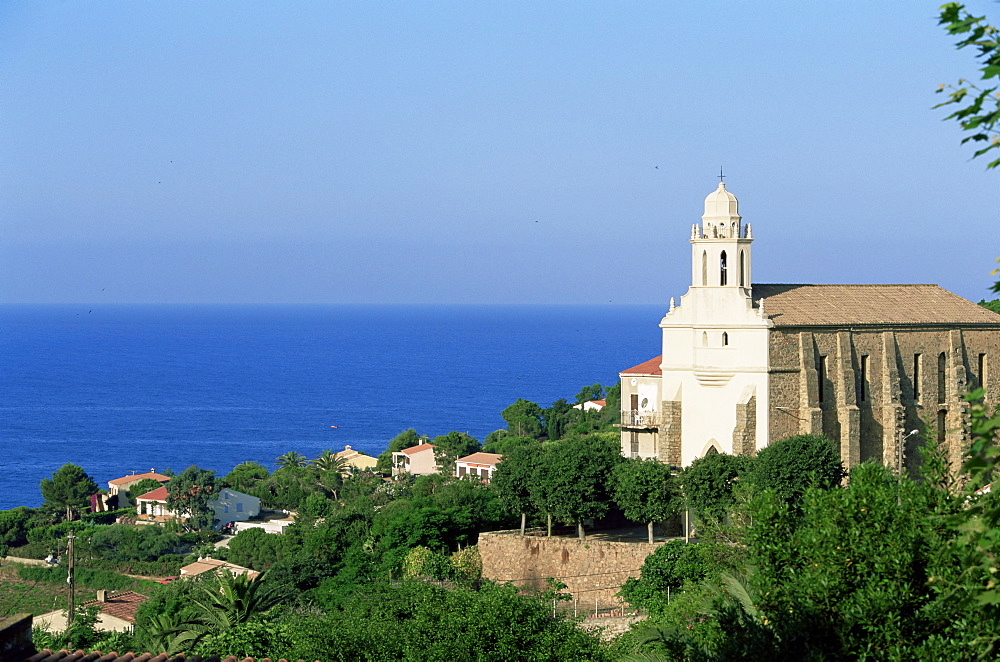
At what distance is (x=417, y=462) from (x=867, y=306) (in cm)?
4347

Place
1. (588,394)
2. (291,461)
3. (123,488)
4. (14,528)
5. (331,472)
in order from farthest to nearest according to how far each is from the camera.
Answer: (588,394)
(291,461)
(123,488)
(331,472)
(14,528)

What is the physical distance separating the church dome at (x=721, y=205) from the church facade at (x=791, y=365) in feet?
0.10

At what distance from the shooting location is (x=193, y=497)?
62938 millimetres

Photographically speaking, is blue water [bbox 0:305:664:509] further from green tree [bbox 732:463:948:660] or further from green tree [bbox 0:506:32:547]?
green tree [bbox 732:463:948:660]

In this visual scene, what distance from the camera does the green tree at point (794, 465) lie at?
111 ft

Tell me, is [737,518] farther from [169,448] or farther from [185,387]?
[185,387]

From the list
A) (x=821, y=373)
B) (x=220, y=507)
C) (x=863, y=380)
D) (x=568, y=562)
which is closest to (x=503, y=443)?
(x=220, y=507)

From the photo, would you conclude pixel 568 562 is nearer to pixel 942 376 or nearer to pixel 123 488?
pixel 942 376

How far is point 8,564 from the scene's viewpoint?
5462cm

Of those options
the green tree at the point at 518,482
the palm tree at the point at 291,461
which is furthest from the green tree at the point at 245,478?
the green tree at the point at 518,482

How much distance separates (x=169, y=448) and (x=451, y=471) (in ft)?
159

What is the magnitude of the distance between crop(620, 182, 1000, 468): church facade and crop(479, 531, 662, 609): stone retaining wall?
16.5ft

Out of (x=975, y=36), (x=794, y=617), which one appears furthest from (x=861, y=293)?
(x=975, y=36)

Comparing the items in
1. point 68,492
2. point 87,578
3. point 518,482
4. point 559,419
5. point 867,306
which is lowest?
point 87,578
